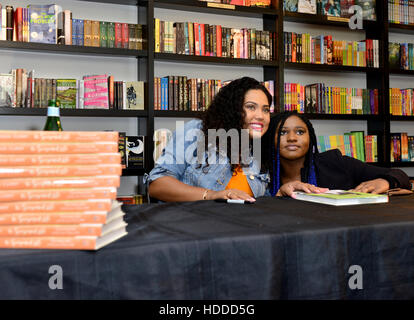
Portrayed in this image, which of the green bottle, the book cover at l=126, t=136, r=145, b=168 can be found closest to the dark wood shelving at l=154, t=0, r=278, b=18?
the book cover at l=126, t=136, r=145, b=168

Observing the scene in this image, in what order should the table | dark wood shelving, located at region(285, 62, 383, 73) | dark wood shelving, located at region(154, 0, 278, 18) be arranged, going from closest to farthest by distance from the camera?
the table → dark wood shelving, located at region(154, 0, 278, 18) → dark wood shelving, located at region(285, 62, 383, 73)

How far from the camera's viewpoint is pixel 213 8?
9.23 feet

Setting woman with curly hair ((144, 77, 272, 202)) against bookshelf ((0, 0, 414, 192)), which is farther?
bookshelf ((0, 0, 414, 192))

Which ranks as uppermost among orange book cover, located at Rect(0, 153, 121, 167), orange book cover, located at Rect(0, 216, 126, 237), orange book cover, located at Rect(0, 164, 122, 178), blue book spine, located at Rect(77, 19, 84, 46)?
blue book spine, located at Rect(77, 19, 84, 46)

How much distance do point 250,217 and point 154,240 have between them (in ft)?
0.99

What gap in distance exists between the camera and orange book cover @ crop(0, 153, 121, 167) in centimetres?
66

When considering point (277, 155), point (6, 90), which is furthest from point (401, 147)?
point (6, 90)

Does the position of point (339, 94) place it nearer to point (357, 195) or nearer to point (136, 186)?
point (136, 186)

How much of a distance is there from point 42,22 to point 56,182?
2.13 m

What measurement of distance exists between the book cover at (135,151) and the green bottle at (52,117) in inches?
69.7

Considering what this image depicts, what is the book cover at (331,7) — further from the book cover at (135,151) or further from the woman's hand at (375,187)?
the woman's hand at (375,187)

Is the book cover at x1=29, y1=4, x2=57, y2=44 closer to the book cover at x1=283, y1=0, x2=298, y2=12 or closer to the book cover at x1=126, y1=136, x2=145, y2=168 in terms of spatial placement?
the book cover at x1=126, y1=136, x2=145, y2=168

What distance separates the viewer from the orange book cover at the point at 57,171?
65cm
